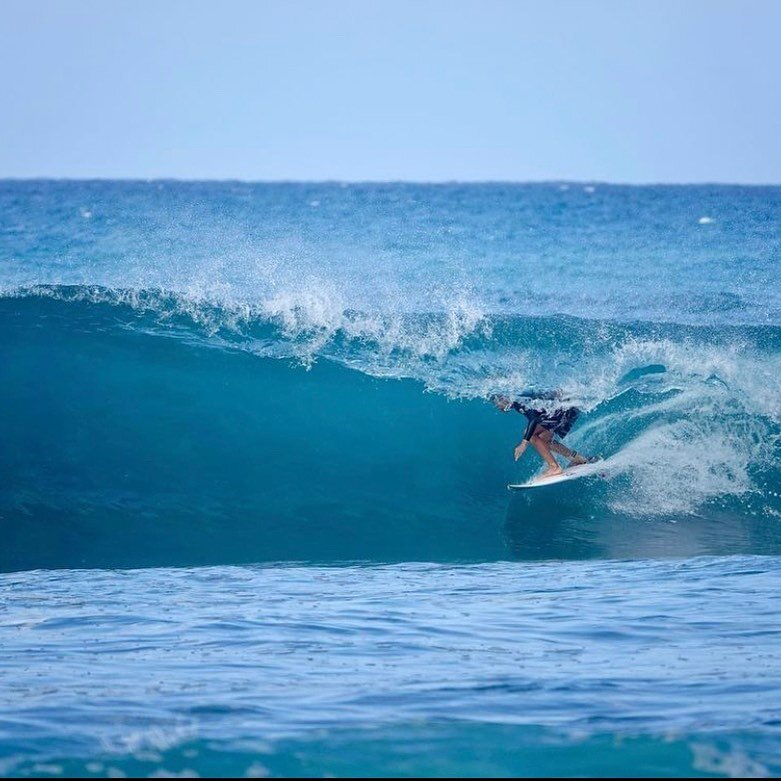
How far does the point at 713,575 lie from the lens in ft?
30.0

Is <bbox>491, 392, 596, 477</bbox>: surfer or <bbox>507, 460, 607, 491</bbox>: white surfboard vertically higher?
<bbox>491, 392, 596, 477</bbox>: surfer

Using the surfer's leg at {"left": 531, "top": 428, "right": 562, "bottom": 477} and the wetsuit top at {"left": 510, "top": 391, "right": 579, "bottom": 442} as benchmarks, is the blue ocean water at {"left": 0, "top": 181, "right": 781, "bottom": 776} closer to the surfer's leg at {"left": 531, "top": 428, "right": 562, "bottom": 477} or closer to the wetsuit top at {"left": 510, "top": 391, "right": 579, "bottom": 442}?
the surfer's leg at {"left": 531, "top": 428, "right": 562, "bottom": 477}

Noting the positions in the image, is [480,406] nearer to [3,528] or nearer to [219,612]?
[3,528]

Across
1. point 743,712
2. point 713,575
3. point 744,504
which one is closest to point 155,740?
point 743,712

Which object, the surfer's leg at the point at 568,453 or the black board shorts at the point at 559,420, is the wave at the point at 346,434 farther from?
the black board shorts at the point at 559,420

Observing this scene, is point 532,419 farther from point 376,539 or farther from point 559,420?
point 376,539

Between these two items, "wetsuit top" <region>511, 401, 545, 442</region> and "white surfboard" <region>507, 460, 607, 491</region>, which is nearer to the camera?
"white surfboard" <region>507, 460, 607, 491</region>

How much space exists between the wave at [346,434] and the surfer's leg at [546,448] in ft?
0.95

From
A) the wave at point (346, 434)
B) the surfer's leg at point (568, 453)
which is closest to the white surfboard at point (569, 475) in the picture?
the surfer's leg at point (568, 453)

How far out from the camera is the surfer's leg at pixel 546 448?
1178 cm

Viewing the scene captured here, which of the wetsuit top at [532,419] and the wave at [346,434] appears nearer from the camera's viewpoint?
the wave at [346,434]

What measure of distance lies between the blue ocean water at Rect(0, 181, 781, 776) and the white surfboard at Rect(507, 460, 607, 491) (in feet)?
0.42

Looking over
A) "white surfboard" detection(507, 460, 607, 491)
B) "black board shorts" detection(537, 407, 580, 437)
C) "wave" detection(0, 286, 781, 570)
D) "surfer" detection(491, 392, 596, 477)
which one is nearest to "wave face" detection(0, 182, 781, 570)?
"wave" detection(0, 286, 781, 570)

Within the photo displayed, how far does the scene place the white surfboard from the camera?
11680mm
